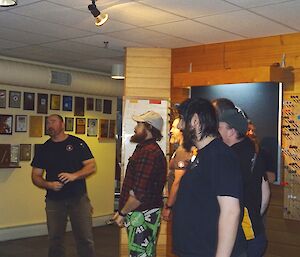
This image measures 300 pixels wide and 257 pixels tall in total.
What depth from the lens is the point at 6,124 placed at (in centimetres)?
627

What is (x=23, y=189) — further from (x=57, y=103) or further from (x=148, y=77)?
(x=148, y=77)

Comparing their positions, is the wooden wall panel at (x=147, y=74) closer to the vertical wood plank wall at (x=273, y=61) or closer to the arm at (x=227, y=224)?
the vertical wood plank wall at (x=273, y=61)

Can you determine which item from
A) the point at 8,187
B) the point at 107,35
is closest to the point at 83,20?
the point at 107,35

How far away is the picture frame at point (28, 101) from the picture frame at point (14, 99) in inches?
3.5

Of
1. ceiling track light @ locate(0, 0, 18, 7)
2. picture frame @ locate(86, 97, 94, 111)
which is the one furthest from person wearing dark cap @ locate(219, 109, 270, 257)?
picture frame @ locate(86, 97, 94, 111)

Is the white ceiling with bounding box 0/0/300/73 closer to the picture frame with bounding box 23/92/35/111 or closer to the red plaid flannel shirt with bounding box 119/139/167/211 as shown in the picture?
the picture frame with bounding box 23/92/35/111

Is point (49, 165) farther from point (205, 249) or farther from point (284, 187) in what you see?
point (205, 249)

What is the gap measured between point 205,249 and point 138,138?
137 centimetres

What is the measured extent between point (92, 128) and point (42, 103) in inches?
38.7

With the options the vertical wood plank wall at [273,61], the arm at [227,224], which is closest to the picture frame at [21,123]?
the vertical wood plank wall at [273,61]

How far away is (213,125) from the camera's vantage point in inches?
88.0

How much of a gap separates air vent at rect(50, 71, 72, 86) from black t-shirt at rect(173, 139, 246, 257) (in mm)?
4470

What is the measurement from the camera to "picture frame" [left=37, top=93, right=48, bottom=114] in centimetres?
666

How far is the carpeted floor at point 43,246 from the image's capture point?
5559mm
